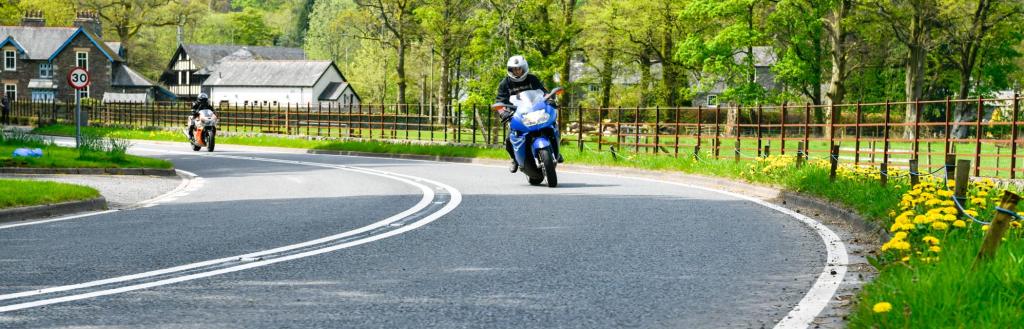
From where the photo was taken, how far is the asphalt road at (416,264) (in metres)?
5.95

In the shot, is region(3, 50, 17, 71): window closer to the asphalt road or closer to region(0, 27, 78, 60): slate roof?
region(0, 27, 78, 60): slate roof

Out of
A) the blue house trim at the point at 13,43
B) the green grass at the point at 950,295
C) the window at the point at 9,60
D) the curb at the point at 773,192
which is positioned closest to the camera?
the green grass at the point at 950,295

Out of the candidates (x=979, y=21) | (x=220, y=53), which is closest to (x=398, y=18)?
(x=979, y=21)

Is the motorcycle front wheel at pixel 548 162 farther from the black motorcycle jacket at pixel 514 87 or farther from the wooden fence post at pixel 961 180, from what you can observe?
the wooden fence post at pixel 961 180

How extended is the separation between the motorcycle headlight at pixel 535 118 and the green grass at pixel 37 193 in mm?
5980

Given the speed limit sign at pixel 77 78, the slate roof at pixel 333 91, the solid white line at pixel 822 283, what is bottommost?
the solid white line at pixel 822 283

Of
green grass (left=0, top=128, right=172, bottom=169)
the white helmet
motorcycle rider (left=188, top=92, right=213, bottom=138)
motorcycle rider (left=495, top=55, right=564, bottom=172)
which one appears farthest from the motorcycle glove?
motorcycle rider (left=188, top=92, right=213, bottom=138)

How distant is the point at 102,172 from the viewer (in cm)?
1962

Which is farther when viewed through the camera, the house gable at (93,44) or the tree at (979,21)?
the house gable at (93,44)

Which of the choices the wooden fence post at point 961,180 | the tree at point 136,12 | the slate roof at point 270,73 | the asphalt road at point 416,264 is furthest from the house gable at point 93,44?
the wooden fence post at point 961,180

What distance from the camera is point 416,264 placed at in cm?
791

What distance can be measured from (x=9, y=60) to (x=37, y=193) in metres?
82.8

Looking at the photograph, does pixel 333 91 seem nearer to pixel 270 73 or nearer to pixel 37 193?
pixel 270 73

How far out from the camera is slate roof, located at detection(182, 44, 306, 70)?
118 meters
